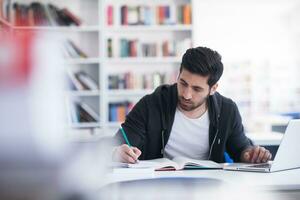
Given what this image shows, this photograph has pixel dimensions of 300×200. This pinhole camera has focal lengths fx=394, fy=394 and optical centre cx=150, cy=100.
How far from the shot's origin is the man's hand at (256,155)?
4.75ft

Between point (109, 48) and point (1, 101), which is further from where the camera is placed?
point (109, 48)

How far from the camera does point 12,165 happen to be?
0.15 metres

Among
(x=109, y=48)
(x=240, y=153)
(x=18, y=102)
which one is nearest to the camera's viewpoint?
(x=18, y=102)

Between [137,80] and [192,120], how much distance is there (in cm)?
230

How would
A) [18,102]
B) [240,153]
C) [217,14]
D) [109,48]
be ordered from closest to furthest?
1. [18,102]
2. [240,153]
3. [109,48]
4. [217,14]

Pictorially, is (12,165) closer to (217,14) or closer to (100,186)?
(100,186)

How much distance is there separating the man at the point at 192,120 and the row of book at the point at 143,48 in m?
2.23

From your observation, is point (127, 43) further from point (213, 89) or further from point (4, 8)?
point (4, 8)

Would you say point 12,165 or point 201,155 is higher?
point 12,165

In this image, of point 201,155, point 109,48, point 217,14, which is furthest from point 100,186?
point 217,14

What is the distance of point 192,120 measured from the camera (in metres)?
1.72

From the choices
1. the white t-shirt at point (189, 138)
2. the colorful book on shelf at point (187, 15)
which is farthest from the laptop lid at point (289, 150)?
the colorful book on shelf at point (187, 15)

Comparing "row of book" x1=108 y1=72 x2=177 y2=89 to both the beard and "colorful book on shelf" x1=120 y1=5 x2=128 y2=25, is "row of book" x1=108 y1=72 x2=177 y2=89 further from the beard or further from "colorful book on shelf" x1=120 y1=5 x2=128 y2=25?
the beard

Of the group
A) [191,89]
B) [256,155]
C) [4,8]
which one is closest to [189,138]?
[191,89]
